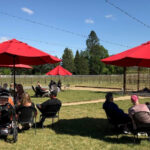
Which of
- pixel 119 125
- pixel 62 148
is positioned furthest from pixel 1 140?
pixel 119 125

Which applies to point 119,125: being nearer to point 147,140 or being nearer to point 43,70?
point 147,140

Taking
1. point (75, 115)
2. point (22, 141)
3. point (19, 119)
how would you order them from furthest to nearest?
point (75, 115) → point (19, 119) → point (22, 141)

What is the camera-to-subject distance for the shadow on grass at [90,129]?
17.9 ft

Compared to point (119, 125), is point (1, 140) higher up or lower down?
lower down

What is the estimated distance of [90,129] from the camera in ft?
20.8

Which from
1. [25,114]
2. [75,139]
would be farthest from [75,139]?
[25,114]

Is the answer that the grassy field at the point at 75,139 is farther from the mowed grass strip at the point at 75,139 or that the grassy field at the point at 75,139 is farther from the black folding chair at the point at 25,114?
the black folding chair at the point at 25,114

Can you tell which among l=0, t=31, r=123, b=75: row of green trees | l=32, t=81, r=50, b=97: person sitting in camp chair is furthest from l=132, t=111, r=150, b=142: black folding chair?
l=0, t=31, r=123, b=75: row of green trees

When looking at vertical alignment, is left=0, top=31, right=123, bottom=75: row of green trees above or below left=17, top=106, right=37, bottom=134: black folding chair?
above

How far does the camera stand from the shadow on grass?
5.45 m

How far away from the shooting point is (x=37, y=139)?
533 centimetres

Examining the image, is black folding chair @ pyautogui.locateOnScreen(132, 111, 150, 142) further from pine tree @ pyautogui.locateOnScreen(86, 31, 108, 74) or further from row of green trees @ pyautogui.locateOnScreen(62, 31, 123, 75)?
pine tree @ pyautogui.locateOnScreen(86, 31, 108, 74)

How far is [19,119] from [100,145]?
2.16 m

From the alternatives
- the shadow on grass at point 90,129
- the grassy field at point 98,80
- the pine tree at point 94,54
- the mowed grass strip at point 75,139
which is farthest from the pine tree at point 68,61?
the mowed grass strip at point 75,139
